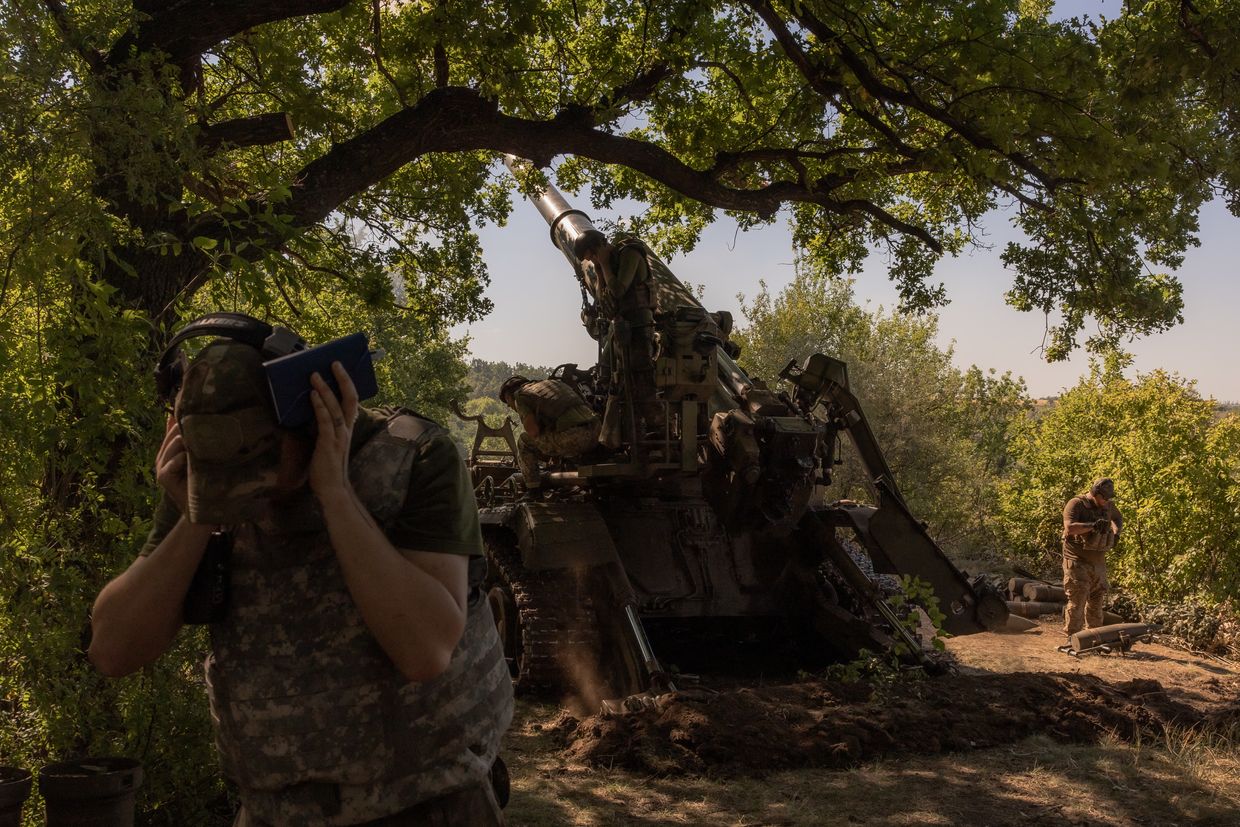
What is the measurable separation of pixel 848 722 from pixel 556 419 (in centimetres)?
297

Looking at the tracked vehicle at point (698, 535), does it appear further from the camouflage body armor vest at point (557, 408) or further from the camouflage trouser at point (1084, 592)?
the camouflage trouser at point (1084, 592)

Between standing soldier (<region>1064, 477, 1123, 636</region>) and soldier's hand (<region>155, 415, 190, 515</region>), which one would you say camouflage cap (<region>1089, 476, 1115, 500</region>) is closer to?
standing soldier (<region>1064, 477, 1123, 636</region>)

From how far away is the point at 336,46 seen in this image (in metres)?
9.98

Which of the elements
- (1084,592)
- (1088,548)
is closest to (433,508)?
(1088,548)

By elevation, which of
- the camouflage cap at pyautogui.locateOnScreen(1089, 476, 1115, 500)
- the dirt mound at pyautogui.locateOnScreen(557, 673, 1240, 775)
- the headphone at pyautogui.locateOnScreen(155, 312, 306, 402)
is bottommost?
the dirt mound at pyautogui.locateOnScreen(557, 673, 1240, 775)

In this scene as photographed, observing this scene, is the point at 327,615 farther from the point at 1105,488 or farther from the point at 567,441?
the point at 1105,488

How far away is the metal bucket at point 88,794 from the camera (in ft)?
12.1

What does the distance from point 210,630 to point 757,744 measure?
14.9 feet

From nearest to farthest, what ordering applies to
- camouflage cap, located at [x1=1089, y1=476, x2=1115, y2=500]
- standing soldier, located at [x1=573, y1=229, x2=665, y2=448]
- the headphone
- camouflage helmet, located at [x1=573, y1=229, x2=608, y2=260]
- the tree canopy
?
the headphone, the tree canopy, standing soldier, located at [x1=573, y1=229, x2=665, y2=448], camouflage helmet, located at [x1=573, y1=229, x2=608, y2=260], camouflage cap, located at [x1=1089, y1=476, x2=1115, y2=500]

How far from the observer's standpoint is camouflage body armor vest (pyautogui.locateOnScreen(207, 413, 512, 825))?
6.77ft

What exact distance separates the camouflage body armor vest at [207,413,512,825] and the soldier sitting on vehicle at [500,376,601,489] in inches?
224


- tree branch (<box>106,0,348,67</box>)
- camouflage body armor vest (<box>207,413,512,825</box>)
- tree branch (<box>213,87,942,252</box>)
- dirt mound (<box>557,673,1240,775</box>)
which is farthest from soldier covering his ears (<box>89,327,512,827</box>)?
tree branch (<box>213,87,942,252</box>)

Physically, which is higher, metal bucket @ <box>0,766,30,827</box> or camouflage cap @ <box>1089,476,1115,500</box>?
camouflage cap @ <box>1089,476,1115,500</box>

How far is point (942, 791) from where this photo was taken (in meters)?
5.71
